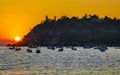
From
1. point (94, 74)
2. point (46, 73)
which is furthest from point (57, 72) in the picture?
point (94, 74)

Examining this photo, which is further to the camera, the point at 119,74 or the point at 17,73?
the point at 17,73

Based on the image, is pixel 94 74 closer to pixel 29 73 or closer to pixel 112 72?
pixel 112 72

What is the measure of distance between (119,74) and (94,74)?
436 cm

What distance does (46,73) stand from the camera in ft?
282

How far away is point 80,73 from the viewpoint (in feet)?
279

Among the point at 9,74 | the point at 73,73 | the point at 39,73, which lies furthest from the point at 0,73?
the point at 73,73

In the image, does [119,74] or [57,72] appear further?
[57,72]

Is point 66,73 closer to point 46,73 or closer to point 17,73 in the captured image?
point 46,73

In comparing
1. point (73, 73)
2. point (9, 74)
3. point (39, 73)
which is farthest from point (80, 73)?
point (9, 74)

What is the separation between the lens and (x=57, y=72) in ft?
287

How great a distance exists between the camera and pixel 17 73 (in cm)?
8719

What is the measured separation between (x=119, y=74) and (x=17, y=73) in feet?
62.1

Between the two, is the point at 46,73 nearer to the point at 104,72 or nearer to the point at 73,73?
the point at 73,73

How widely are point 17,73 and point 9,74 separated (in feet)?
7.28
